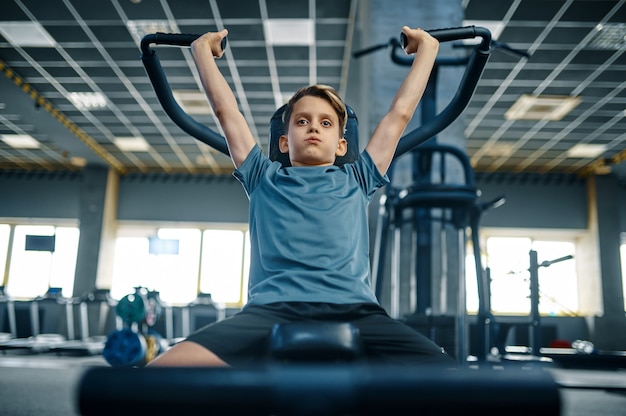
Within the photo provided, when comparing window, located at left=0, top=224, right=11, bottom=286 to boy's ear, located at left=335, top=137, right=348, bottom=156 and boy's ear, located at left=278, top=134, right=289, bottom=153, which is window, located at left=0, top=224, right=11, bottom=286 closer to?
boy's ear, located at left=278, top=134, right=289, bottom=153

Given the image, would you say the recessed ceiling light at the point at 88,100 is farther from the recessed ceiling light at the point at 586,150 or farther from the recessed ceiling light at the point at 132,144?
the recessed ceiling light at the point at 586,150

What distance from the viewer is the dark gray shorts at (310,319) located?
2.78ft

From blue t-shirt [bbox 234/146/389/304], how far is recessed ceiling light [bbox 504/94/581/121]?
23.2ft

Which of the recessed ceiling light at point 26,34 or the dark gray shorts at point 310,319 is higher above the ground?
the recessed ceiling light at point 26,34

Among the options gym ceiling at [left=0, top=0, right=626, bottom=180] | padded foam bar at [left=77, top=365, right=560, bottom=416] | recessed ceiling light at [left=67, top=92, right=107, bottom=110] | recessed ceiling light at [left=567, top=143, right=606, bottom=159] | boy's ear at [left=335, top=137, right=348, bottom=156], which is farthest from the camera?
recessed ceiling light at [left=567, top=143, right=606, bottom=159]

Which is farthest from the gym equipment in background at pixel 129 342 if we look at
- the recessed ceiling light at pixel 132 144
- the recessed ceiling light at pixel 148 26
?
the recessed ceiling light at pixel 132 144

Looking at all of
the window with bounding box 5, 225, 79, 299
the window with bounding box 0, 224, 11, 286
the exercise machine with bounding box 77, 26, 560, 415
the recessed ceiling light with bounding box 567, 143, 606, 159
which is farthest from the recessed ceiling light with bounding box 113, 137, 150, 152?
the exercise machine with bounding box 77, 26, 560, 415

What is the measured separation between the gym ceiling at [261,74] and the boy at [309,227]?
4.31 meters

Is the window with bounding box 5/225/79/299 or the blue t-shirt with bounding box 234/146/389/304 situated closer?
the blue t-shirt with bounding box 234/146/389/304

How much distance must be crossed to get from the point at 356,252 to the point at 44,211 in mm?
11634

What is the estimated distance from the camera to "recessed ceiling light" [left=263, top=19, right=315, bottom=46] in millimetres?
5699

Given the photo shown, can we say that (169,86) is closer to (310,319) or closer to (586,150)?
(310,319)

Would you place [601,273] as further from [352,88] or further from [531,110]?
[352,88]

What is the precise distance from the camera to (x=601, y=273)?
997cm
